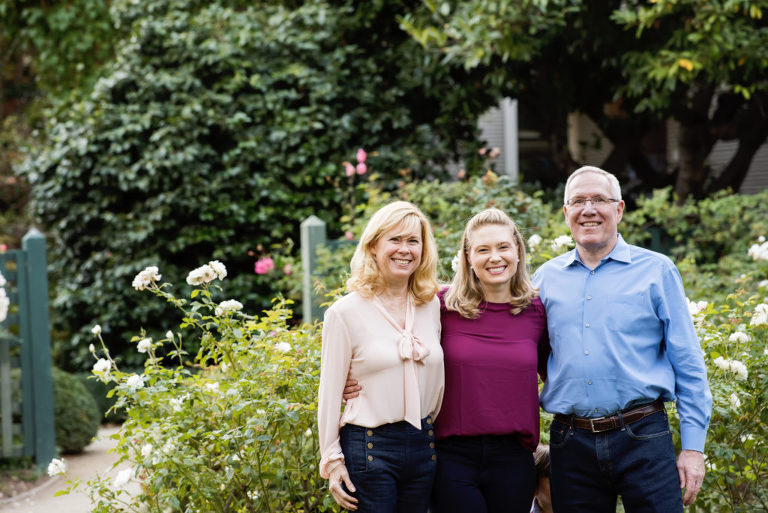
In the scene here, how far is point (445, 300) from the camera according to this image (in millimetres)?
3027

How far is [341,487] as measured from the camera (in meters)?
2.75

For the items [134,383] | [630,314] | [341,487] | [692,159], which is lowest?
[341,487]

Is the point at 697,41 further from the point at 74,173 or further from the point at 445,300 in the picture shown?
the point at 74,173

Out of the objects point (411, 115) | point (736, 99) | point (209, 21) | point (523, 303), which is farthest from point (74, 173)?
point (736, 99)

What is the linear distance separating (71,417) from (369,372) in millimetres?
5242

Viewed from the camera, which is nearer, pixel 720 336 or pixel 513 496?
pixel 513 496

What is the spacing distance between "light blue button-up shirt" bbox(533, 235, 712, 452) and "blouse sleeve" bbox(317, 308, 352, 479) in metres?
0.70

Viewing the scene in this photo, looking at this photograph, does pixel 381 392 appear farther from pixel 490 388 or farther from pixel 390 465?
pixel 490 388

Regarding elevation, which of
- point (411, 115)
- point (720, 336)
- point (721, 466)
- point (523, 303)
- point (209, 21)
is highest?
point (209, 21)

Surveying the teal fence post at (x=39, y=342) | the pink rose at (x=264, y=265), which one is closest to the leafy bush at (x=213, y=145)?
the pink rose at (x=264, y=265)

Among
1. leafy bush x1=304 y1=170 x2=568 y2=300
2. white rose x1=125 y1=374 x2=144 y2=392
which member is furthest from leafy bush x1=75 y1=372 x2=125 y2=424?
white rose x1=125 y1=374 x2=144 y2=392

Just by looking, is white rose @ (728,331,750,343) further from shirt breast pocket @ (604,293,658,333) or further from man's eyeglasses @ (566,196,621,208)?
man's eyeglasses @ (566,196,621,208)

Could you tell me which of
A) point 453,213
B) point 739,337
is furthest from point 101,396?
point 739,337

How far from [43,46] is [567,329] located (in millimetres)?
10927
